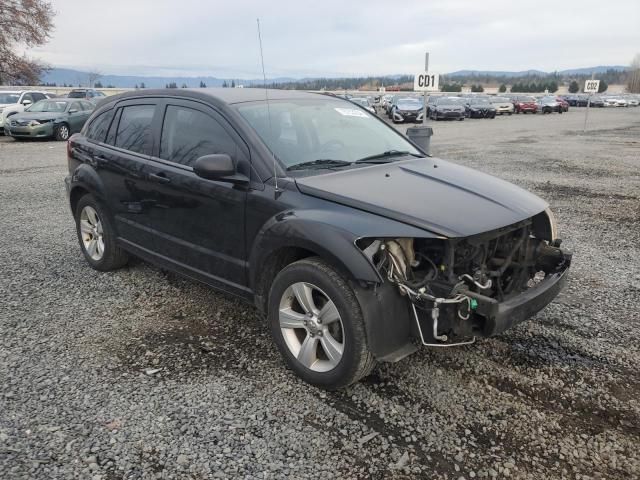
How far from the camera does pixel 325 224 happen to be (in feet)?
9.86

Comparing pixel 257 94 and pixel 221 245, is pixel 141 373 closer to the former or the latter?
pixel 221 245

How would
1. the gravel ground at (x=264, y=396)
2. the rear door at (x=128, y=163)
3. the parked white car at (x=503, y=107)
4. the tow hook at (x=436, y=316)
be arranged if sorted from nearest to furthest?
the gravel ground at (x=264, y=396) → the tow hook at (x=436, y=316) → the rear door at (x=128, y=163) → the parked white car at (x=503, y=107)

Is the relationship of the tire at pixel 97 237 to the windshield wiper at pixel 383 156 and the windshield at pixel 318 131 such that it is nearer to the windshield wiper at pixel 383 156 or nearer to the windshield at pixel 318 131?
the windshield at pixel 318 131

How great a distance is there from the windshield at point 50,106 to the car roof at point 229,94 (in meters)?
16.0

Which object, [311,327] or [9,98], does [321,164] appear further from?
[9,98]

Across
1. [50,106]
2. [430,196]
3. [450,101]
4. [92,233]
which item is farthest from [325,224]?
[450,101]

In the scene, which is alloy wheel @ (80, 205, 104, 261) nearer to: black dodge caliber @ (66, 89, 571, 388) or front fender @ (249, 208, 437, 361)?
black dodge caliber @ (66, 89, 571, 388)

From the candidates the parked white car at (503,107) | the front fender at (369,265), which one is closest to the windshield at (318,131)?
the front fender at (369,265)

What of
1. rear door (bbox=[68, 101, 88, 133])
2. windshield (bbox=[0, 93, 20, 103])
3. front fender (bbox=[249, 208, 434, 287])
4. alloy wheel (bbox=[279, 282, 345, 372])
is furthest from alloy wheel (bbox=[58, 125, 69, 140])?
alloy wheel (bbox=[279, 282, 345, 372])

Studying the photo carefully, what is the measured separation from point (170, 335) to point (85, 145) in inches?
93.2

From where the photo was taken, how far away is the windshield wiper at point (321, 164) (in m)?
3.54

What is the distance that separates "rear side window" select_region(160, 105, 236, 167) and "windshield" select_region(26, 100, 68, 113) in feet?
55.0

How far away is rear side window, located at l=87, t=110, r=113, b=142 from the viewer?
4.98 metres

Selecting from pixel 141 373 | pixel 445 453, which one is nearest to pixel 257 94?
pixel 141 373
